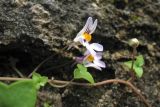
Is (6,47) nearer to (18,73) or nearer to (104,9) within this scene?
(18,73)

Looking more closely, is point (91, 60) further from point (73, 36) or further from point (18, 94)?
point (18, 94)

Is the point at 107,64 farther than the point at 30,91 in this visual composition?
Yes

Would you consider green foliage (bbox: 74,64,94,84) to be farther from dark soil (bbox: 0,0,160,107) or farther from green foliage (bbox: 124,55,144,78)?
green foliage (bbox: 124,55,144,78)

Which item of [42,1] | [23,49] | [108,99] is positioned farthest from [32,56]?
[108,99]

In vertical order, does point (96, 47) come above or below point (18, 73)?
above

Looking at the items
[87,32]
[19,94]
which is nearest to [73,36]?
[87,32]

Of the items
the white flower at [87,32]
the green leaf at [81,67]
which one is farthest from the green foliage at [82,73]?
the white flower at [87,32]
